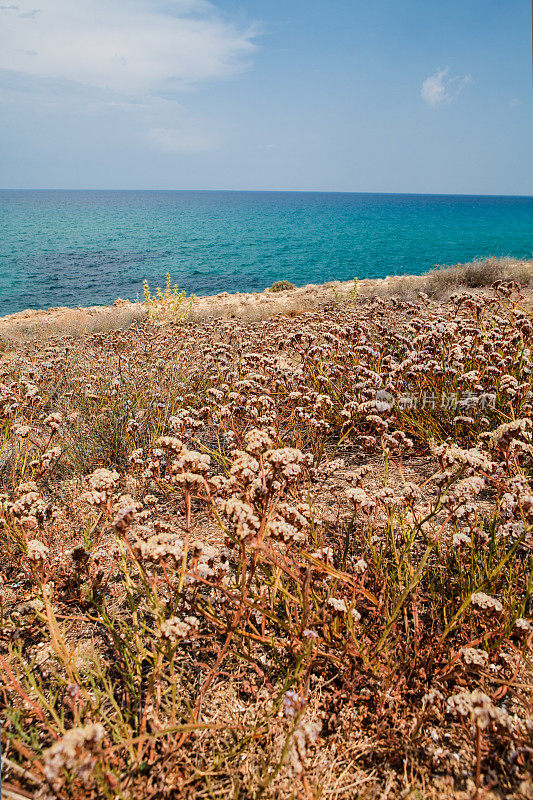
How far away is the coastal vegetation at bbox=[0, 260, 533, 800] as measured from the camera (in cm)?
163

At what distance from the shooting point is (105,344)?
809 centimetres

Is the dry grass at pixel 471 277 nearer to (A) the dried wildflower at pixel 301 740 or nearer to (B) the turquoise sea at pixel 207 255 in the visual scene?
(A) the dried wildflower at pixel 301 740

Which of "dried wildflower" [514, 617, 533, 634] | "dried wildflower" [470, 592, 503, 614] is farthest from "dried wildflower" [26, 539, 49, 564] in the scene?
"dried wildflower" [514, 617, 533, 634]

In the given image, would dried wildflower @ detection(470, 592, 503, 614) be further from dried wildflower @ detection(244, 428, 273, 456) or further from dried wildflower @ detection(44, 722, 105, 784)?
dried wildflower @ detection(44, 722, 105, 784)


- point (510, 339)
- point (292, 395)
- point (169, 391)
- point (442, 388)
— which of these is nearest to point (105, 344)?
point (169, 391)

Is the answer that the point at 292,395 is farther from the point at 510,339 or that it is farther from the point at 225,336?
the point at 225,336

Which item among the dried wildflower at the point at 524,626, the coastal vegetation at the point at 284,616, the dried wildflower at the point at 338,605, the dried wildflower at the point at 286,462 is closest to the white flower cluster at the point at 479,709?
the coastal vegetation at the point at 284,616

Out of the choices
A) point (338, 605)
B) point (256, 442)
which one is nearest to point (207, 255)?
point (256, 442)

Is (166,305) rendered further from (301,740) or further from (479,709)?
(479,709)

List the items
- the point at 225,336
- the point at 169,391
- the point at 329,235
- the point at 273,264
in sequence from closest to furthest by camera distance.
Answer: the point at 169,391, the point at 225,336, the point at 273,264, the point at 329,235

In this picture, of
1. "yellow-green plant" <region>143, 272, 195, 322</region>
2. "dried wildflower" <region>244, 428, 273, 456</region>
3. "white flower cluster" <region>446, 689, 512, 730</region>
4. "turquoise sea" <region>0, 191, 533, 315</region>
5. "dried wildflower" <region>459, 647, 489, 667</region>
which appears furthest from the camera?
"turquoise sea" <region>0, 191, 533, 315</region>

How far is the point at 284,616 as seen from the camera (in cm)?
235

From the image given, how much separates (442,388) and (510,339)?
2.85 feet

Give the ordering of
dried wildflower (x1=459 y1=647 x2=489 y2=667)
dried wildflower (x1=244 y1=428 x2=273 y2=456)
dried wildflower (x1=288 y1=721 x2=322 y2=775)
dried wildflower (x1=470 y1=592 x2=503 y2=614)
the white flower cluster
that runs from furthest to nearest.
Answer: dried wildflower (x1=244 y1=428 x2=273 y2=456) → dried wildflower (x1=470 y1=592 x2=503 y2=614) → dried wildflower (x1=459 y1=647 x2=489 y2=667) → dried wildflower (x1=288 y1=721 x2=322 y2=775) → the white flower cluster
